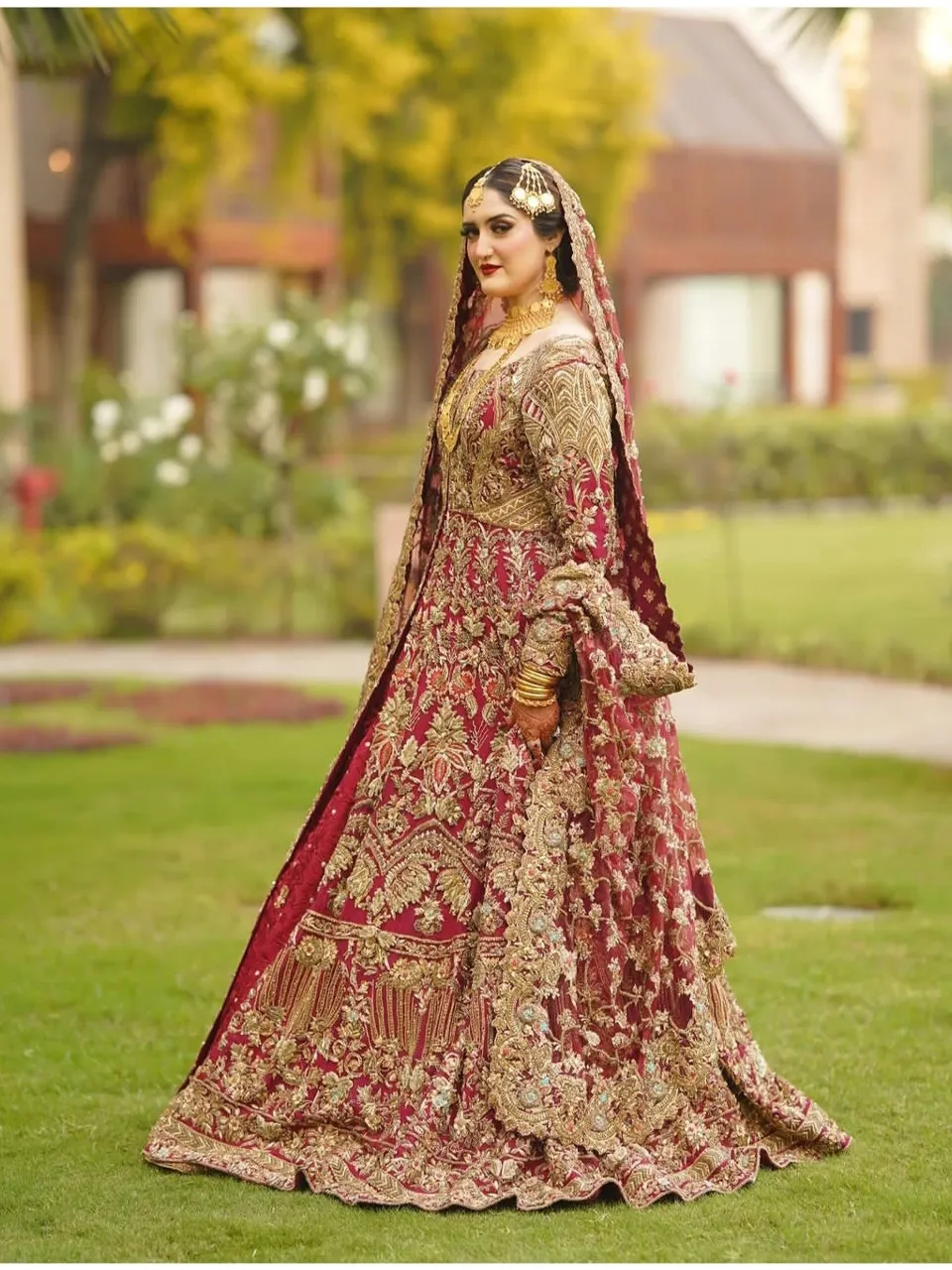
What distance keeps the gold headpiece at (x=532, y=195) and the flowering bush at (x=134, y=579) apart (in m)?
9.63

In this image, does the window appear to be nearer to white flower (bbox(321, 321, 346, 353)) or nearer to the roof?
the roof

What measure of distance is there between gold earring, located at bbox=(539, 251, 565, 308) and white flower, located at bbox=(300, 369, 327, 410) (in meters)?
10.9

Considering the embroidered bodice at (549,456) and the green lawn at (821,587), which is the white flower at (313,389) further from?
the embroidered bodice at (549,456)

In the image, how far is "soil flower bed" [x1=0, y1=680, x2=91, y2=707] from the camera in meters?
11.4

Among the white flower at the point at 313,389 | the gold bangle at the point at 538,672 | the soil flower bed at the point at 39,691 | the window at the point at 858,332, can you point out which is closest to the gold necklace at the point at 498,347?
the gold bangle at the point at 538,672

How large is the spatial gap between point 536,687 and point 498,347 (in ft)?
2.39

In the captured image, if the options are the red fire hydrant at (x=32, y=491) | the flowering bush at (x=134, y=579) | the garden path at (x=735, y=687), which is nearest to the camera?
the garden path at (x=735, y=687)

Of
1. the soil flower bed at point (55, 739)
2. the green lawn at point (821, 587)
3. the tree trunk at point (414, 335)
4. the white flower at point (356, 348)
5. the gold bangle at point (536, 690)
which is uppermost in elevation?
the tree trunk at point (414, 335)

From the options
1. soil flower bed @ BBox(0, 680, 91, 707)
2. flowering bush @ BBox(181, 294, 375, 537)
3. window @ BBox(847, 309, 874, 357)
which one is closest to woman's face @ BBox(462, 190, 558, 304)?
soil flower bed @ BBox(0, 680, 91, 707)

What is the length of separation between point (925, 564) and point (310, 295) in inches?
318

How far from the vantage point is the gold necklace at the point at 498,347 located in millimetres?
4383

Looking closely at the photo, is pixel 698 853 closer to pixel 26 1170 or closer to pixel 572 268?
pixel 572 268

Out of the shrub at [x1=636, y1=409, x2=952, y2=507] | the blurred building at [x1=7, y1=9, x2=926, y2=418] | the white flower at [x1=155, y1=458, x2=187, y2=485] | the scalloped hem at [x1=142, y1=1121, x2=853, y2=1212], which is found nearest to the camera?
the scalloped hem at [x1=142, y1=1121, x2=853, y2=1212]

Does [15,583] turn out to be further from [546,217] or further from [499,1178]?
[499,1178]
